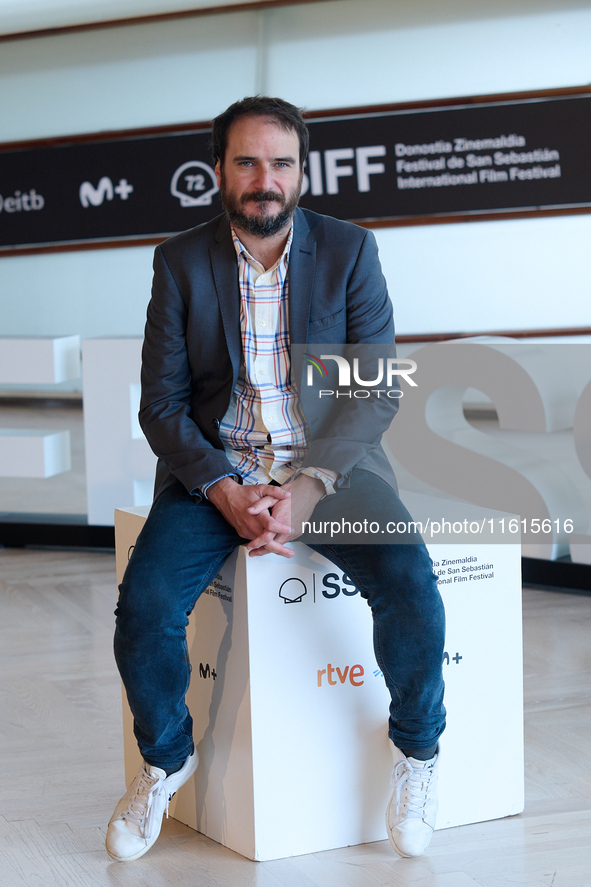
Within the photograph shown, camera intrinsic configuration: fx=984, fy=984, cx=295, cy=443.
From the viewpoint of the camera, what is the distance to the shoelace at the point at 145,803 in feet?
6.22

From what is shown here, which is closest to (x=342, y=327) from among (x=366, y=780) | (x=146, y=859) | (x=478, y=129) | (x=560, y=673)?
(x=366, y=780)

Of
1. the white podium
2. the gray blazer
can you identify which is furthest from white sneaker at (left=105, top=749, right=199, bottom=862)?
the gray blazer

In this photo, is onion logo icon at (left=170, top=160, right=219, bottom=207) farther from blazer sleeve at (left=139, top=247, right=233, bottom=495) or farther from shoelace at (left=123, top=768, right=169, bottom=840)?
shoelace at (left=123, top=768, right=169, bottom=840)

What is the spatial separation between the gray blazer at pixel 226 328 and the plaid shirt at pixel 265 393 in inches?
0.9

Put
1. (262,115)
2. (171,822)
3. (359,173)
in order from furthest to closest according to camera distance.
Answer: (359,173)
(171,822)
(262,115)

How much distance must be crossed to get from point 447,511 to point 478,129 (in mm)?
3805

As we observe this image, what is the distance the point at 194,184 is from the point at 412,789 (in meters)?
4.48

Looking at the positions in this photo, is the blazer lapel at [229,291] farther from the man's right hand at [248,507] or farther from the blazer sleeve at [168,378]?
the man's right hand at [248,507]

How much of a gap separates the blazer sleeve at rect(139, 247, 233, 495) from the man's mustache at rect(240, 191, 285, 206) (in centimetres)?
22

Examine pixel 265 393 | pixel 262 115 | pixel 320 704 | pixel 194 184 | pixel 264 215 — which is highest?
pixel 194 184

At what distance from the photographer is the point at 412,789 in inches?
73.3

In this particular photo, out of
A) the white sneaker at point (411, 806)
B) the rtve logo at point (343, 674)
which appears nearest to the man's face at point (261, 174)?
the rtve logo at point (343, 674)

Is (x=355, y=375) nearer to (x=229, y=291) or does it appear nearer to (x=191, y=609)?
(x=229, y=291)

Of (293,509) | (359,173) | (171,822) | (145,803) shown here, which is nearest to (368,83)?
(359,173)
